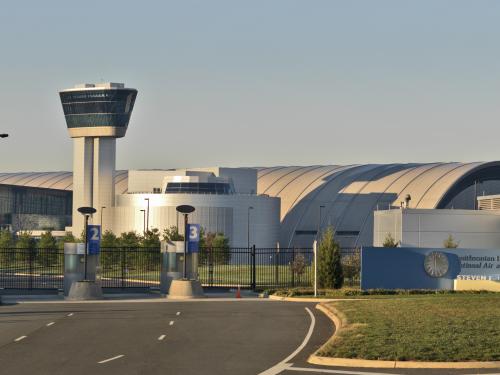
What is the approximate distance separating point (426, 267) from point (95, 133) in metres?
92.7

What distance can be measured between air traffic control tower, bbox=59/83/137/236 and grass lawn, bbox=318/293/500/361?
10337 cm

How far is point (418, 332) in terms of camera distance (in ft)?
95.2

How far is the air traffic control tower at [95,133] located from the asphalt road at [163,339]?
98.0 metres

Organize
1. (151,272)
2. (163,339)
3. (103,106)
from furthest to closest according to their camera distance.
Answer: (103,106) → (151,272) → (163,339)

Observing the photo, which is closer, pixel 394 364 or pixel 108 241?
pixel 394 364

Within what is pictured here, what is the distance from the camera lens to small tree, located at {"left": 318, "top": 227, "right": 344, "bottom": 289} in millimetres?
57125

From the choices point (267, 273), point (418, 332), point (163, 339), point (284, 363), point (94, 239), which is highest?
point (94, 239)

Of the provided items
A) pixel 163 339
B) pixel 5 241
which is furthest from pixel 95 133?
pixel 163 339

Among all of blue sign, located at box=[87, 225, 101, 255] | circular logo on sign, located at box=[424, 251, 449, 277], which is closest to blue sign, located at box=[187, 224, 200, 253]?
blue sign, located at box=[87, 225, 101, 255]

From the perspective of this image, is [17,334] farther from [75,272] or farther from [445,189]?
[445,189]

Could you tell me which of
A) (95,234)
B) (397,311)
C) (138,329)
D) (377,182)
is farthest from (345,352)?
(377,182)

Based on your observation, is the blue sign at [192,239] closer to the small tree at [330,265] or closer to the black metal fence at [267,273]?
the black metal fence at [267,273]

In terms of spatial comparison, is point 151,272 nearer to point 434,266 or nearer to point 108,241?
point 108,241

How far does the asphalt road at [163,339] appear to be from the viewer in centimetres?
2345
